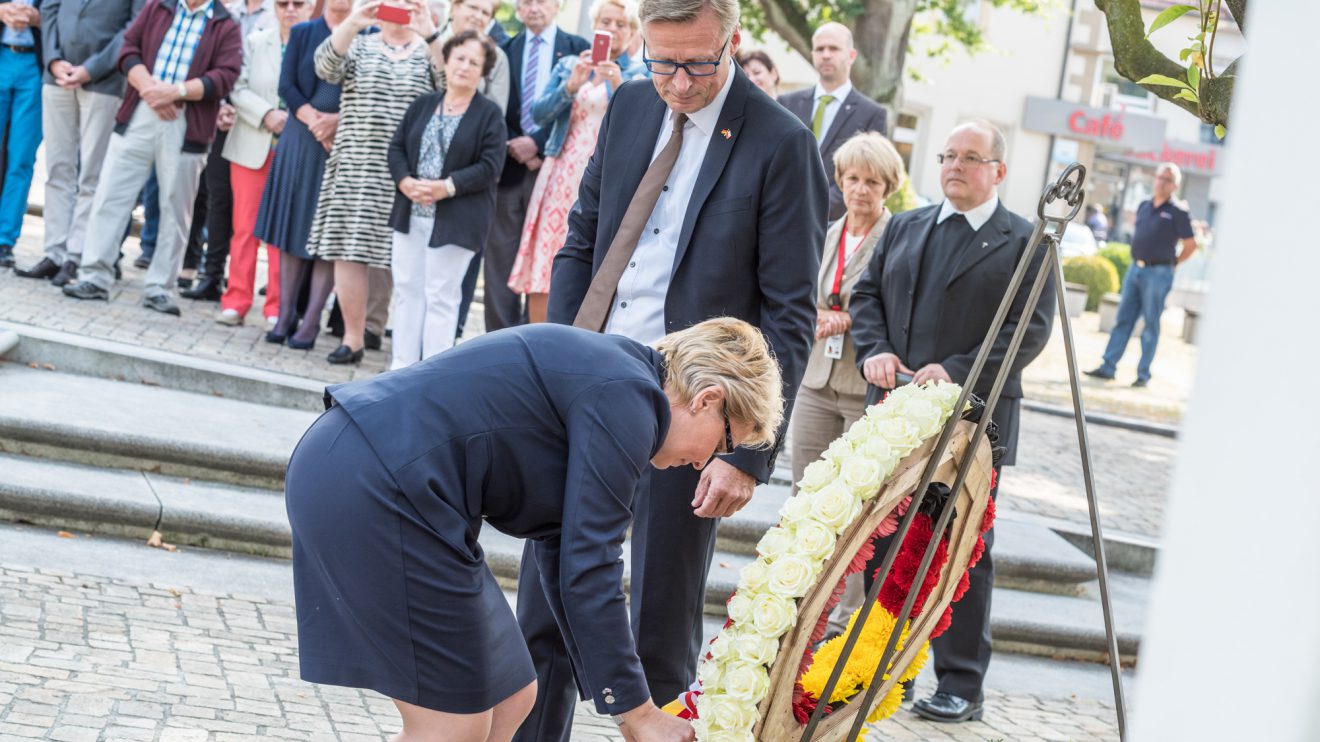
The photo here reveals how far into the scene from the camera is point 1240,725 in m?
1.03

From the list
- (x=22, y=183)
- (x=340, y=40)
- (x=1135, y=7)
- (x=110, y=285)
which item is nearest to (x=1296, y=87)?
(x=1135, y=7)

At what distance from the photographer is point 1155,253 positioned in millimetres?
15227

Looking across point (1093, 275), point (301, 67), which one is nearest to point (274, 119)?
point (301, 67)

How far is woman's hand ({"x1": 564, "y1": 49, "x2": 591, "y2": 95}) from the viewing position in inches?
313

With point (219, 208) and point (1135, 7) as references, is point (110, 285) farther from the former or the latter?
point (1135, 7)

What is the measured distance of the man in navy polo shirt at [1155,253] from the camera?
15078 millimetres

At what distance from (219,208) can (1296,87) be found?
951cm

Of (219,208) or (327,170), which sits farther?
(219,208)

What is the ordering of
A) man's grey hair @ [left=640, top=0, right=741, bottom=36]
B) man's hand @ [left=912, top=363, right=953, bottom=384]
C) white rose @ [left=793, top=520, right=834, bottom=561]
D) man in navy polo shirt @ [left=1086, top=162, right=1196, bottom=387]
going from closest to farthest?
1. white rose @ [left=793, top=520, right=834, bottom=561]
2. man's grey hair @ [left=640, top=0, right=741, bottom=36]
3. man's hand @ [left=912, top=363, right=953, bottom=384]
4. man in navy polo shirt @ [left=1086, top=162, right=1196, bottom=387]

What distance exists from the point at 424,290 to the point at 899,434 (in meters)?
5.22

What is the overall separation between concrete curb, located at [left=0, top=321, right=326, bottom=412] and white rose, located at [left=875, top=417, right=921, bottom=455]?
4.74 meters

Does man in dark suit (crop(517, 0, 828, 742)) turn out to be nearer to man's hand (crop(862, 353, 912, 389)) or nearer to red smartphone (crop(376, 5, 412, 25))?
man's hand (crop(862, 353, 912, 389))

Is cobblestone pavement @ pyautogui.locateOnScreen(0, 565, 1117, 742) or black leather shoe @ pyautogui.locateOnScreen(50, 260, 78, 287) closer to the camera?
cobblestone pavement @ pyautogui.locateOnScreen(0, 565, 1117, 742)

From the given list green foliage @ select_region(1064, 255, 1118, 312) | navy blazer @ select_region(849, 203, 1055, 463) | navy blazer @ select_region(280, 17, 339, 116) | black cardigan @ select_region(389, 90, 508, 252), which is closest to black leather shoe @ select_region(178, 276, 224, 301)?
navy blazer @ select_region(280, 17, 339, 116)
